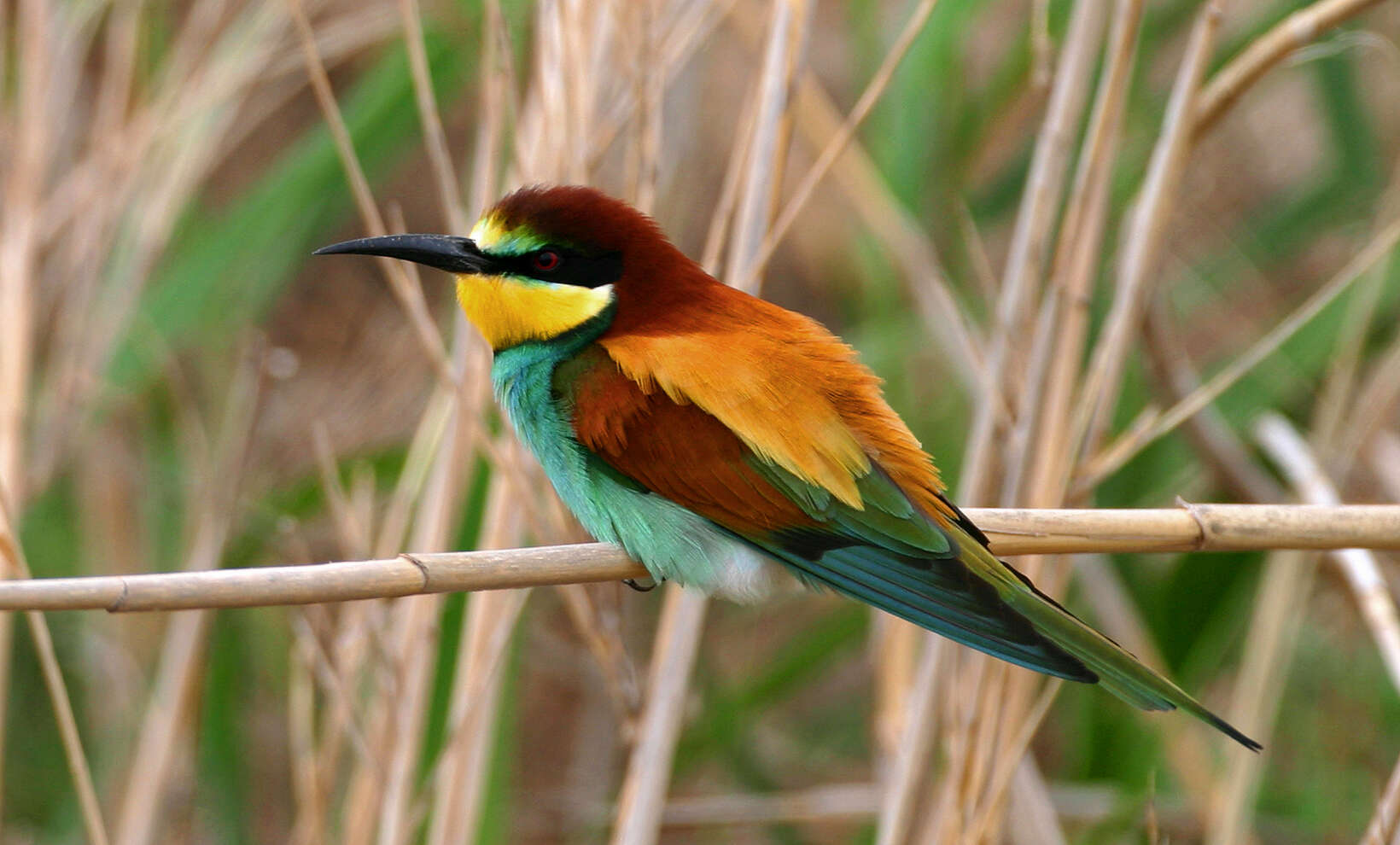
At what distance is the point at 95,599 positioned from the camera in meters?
1.03

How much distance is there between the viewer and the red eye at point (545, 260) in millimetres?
1718

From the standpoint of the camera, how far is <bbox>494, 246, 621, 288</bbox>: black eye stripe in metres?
1.73

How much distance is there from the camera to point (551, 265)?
1.74 metres

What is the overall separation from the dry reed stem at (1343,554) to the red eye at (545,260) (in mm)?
934

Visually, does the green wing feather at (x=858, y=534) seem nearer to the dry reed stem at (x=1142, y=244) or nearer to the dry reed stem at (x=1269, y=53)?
the dry reed stem at (x=1142, y=244)

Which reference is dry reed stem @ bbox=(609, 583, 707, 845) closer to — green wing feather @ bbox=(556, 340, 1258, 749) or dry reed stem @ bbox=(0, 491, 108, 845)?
green wing feather @ bbox=(556, 340, 1258, 749)

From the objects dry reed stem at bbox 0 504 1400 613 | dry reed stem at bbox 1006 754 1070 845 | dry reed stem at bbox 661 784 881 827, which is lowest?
dry reed stem at bbox 661 784 881 827

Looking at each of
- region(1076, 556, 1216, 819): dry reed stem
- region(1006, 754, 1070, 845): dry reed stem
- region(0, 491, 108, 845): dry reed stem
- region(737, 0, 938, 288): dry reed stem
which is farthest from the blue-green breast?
region(1076, 556, 1216, 819): dry reed stem

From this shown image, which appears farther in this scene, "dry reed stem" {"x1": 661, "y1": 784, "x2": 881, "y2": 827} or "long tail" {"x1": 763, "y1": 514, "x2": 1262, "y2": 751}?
"dry reed stem" {"x1": 661, "y1": 784, "x2": 881, "y2": 827}

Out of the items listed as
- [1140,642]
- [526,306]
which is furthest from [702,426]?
[1140,642]

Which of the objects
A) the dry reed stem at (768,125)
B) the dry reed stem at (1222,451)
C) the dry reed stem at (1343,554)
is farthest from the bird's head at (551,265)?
the dry reed stem at (1222,451)

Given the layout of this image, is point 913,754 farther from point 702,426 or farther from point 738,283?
point 738,283

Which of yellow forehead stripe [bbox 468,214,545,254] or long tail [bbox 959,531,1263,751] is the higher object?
yellow forehead stripe [bbox 468,214,545,254]

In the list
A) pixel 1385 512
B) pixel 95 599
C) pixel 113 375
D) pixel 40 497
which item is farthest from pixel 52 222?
pixel 1385 512
